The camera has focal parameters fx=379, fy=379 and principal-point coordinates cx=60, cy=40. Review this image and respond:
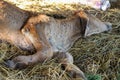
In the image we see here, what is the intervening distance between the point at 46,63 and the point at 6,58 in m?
0.43

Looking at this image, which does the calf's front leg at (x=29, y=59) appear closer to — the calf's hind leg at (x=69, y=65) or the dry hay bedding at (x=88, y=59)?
the dry hay bedding at (x=88, y=59)

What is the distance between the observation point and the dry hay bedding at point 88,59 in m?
3.82

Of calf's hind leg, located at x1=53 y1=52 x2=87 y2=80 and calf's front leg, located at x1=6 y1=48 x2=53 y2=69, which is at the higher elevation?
calf's front leg, located at x1=6 y1=48 x2=53 y2=69

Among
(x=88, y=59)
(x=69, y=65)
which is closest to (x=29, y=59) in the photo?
(x=69, y=65)

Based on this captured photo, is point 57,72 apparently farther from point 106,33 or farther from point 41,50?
point 106,33

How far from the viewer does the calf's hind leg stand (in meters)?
3.88

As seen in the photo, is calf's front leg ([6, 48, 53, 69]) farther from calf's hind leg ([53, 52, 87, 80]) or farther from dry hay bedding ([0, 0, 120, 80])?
calf's hind leg ([53, 52, 87, 80])

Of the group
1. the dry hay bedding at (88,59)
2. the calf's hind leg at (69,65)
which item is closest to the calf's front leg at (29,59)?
the dry hay bedding at (88,59)

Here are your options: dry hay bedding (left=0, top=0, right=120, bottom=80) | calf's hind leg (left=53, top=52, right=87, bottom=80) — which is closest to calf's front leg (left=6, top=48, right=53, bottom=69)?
dry hay bedding (left=0, top=0, right=120, bottom=80)

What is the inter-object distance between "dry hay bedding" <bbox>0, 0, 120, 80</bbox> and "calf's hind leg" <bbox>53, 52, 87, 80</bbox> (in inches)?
2.7

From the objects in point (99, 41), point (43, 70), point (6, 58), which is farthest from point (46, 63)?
point (99, 41)

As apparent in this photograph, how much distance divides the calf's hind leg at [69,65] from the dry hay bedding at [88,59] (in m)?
0.07

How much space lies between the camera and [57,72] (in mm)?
3902

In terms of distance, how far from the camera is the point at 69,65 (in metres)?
3.99
